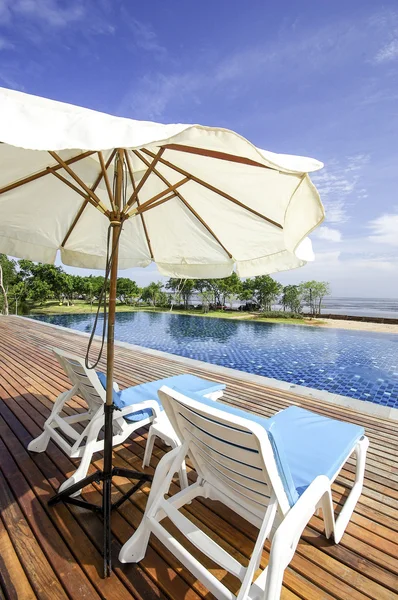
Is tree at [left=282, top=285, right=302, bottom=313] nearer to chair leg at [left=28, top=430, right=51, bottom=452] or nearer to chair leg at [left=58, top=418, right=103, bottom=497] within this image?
chair leg at [left=28, top=430, right=51, bottom=452]

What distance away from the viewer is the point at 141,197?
2.69 m

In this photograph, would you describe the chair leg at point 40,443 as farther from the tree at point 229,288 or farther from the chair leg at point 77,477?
the tree at point 229,288


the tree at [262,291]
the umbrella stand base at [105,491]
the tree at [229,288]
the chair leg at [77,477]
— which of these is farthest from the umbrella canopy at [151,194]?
the tree at [262,291]

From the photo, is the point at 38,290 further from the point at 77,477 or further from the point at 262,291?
the point at 77,477

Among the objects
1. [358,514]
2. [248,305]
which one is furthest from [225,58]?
[248,305]

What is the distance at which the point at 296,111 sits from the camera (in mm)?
5594

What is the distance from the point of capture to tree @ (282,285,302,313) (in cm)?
3406

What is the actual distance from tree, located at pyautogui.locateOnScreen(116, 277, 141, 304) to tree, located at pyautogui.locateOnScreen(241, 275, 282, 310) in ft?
55.9

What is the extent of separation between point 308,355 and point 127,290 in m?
34.7

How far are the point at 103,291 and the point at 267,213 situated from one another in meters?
1.45

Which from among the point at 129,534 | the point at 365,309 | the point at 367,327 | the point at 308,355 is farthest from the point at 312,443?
the point at 365,309

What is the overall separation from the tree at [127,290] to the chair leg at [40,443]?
3864cm

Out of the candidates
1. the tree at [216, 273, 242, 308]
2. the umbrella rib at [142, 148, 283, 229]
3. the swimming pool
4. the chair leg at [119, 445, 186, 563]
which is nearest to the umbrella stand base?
the chair leg at [119, 445, 186, 563]

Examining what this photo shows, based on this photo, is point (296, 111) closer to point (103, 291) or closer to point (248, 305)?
point (103, 291)
